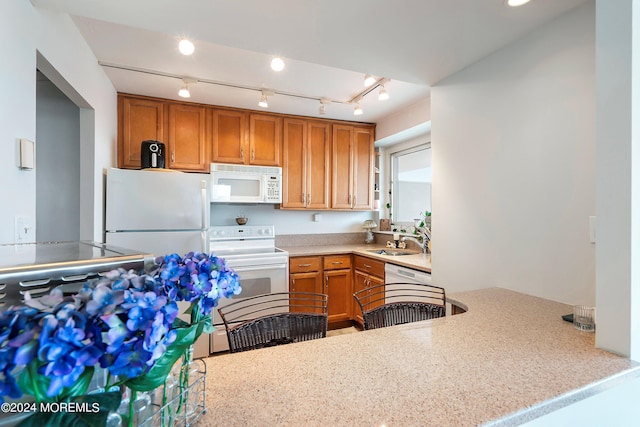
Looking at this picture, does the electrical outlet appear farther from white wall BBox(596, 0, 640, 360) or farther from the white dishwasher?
the white dishwasher

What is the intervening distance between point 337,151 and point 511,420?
3183mm

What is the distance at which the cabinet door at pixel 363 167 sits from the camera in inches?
145

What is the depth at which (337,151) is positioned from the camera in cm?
359

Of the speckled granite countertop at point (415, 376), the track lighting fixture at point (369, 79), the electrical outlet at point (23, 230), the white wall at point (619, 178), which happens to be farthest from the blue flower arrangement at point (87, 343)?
the track lighting fixture at point (369, 79)

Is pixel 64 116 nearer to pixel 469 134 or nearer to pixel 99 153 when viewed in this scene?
pixel 99 153

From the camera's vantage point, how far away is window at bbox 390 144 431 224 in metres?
3.50

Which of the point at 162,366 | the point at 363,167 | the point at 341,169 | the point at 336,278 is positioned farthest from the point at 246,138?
the point at 162,366

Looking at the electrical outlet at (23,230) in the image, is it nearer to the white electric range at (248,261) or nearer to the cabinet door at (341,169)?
the white electric range at (248,261)

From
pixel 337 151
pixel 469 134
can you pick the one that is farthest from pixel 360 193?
pixel 469 134

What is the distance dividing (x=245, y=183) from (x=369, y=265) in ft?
5.08

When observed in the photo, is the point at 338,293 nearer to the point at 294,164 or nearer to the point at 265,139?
the point at 294,164

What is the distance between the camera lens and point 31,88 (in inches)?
49.8

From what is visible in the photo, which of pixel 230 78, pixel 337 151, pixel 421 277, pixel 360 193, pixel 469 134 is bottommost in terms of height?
pixel 421 277

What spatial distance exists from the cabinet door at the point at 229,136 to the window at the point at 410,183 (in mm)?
1938
